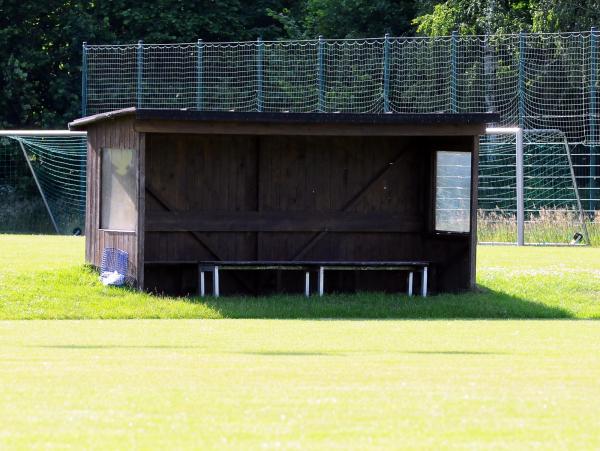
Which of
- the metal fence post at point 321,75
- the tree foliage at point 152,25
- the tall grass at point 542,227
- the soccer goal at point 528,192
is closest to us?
the soccer goal at point 528,192

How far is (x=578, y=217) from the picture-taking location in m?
33.5

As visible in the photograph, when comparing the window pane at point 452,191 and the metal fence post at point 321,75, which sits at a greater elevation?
the metal fence post at point 321,75

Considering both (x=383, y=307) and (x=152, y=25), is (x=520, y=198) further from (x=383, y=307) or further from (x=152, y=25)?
(x=152, y=25)

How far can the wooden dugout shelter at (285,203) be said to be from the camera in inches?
898

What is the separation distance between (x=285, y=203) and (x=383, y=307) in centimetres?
377

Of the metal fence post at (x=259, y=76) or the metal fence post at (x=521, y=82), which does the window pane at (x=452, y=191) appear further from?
the metal fence post at (x=259, y=76)

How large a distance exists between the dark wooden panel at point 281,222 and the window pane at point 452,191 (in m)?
0.46

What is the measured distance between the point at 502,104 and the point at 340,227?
14.7 meters

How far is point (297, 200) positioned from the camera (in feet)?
77.5
